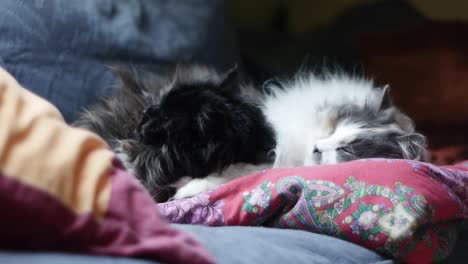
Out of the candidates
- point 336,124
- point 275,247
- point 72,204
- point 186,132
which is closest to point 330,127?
point 336,124

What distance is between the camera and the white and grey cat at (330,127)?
48.5 inches

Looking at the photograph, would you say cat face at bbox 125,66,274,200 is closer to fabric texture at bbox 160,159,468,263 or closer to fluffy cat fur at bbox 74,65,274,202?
fluffy cat fur at bbox 74,65,274,202

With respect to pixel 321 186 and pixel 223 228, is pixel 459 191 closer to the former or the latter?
pixel 321 186

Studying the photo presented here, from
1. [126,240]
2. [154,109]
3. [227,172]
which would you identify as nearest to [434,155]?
[227,172]

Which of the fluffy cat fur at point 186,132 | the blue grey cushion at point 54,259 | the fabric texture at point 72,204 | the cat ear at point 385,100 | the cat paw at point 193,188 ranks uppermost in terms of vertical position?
the fabric texture at point 72,204

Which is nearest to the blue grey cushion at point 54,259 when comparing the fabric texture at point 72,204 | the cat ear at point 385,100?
the fabric texture at point 72,204

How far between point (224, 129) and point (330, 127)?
30 cm

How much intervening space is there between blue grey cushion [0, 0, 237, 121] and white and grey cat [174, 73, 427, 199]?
0.30 meters

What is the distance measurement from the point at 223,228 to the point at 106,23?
767 millimetres

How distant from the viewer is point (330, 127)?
4.35ft

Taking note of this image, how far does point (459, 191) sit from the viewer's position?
104cm

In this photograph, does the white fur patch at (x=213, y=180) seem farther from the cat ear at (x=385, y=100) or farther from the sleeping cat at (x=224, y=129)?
the cat ear at (x=385, y=100)

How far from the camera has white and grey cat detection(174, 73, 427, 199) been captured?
1.23 m

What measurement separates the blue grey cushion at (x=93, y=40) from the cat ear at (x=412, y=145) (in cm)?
64
